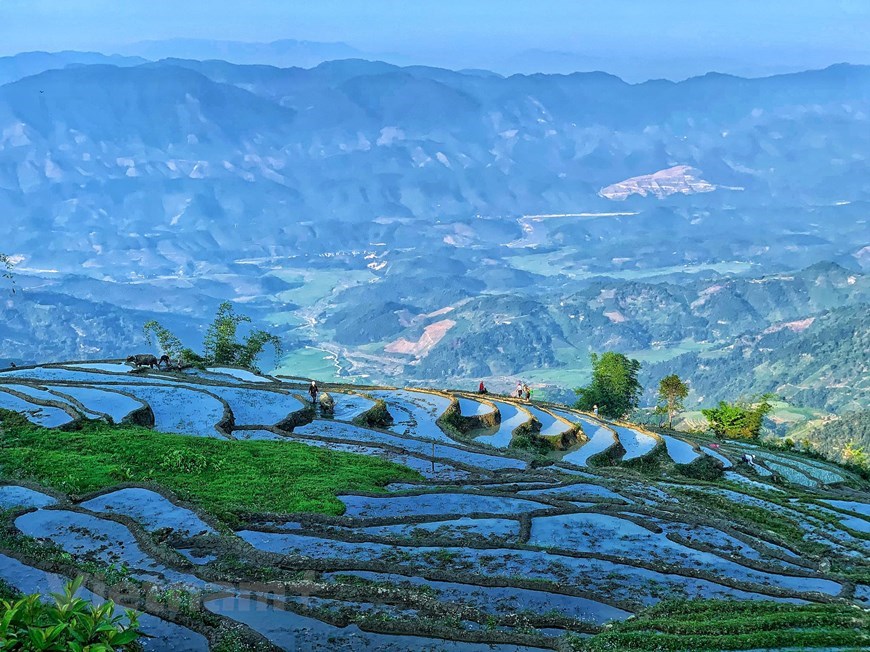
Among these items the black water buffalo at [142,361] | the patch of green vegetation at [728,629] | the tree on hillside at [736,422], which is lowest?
the tree on hillside at [736,422]

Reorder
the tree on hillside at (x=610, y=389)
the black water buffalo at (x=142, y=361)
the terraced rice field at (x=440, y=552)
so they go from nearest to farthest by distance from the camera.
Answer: the terraced rice field at (x=440, y=552) → the black water buffalo at (x=142, y=361) → the tree on hillside at (x=610, y=389)

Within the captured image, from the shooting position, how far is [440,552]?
710 inches

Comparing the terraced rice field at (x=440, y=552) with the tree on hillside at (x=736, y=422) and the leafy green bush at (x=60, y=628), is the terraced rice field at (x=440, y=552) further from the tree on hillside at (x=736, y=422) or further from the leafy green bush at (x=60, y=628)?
the tree on hillside at (x=736, y=422)

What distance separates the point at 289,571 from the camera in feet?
52.2

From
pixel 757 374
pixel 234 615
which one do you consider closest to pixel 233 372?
pixel 234 615

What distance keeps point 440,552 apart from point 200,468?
8779 millimetres

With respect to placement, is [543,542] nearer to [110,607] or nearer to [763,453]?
[110,607]

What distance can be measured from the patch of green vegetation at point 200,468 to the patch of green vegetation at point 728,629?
9216 mm

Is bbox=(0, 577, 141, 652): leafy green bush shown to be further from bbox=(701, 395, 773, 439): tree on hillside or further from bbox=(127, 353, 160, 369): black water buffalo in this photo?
bbox=(701, 395, 773, 439): tree on hillside

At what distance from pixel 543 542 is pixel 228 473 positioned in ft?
30.8

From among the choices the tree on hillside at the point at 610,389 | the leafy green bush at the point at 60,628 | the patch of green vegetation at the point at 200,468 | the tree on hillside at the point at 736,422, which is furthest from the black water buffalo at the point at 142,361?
the tree on hillside at the point at 736,422

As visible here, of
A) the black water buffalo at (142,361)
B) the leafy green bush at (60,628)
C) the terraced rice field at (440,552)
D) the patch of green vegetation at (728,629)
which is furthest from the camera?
the black water buffalo at (142,361)

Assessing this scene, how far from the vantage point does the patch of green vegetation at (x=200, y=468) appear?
21.0m

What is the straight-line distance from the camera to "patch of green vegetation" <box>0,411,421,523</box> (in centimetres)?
2103
